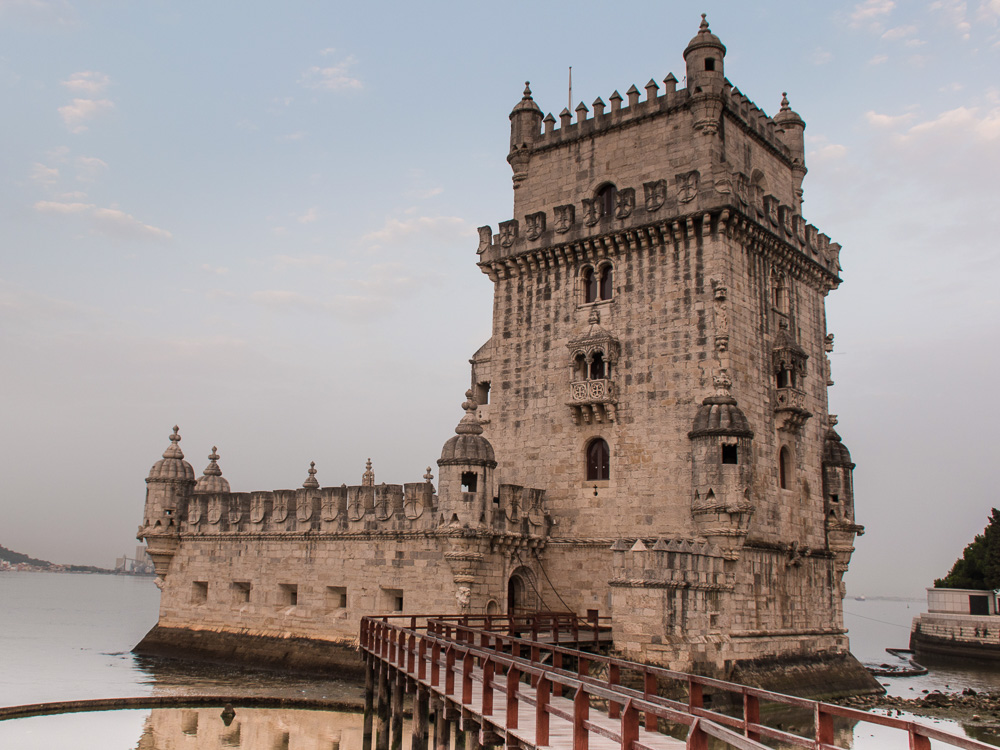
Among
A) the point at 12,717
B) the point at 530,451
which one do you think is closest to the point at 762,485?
the point at 530,451

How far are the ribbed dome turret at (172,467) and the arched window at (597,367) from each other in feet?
56.6

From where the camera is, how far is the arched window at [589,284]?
28766mm

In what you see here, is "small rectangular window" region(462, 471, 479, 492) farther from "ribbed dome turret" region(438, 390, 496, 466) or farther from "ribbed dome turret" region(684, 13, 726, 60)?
"ribbed dome turret" region(684, 13, 726, 60)

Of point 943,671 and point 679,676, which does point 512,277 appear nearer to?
point 679,676

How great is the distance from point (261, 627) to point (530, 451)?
1106 centimetres

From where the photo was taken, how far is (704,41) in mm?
28281

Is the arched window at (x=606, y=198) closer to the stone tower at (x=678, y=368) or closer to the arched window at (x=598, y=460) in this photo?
the stone tower at (x=678, y=368)

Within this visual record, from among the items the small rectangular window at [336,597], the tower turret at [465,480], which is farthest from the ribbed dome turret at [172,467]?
the tower turret at [465,480]

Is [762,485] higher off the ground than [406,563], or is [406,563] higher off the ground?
[762,485]

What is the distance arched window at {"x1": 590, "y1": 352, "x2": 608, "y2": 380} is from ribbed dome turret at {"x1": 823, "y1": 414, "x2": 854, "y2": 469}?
8523 mm

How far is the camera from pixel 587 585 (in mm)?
26734

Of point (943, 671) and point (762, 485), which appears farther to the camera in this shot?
point (943, 671)

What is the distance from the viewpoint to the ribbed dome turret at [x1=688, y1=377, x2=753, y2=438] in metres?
24.3

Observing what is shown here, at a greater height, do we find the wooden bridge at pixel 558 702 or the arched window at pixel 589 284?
the arched window at pixel 589 284
